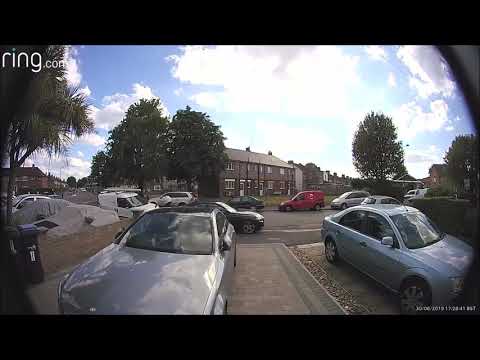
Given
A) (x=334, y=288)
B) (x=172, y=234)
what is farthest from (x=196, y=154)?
(x=334, y=288)

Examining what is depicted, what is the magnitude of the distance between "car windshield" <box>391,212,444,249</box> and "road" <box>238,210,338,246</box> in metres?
4.08

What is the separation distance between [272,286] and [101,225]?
4.76 m

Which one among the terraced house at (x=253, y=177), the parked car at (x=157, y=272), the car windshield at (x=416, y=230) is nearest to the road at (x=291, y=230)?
the terraced house at (x=253, y=177)

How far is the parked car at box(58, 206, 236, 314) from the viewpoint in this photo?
170 cm

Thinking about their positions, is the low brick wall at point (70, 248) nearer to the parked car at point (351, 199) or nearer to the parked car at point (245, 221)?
the parked car at point (245, 221)

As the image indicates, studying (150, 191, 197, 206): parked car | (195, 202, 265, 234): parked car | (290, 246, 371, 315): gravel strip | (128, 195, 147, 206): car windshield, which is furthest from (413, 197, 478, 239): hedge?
(150, 191, 197, 206): parked car

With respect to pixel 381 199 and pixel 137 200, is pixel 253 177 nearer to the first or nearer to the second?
pixel 137 200

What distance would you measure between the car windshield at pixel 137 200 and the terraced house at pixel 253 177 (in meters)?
4.09

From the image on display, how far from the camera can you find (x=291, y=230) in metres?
9.33

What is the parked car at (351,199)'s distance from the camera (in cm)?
623
